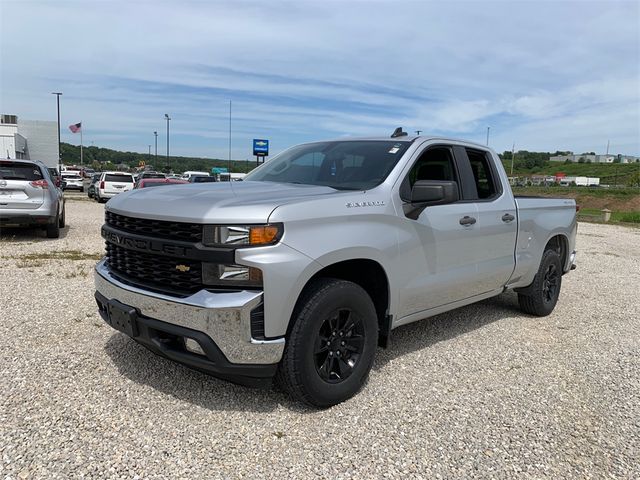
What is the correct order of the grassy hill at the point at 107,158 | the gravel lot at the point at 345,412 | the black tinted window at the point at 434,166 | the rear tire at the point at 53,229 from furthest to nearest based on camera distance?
the grassy hill at the point at 107,158 < the rear tire at the point at 53,229 < the black tinted window at the point at 434,166 < the gravel lot at the point at 345,412

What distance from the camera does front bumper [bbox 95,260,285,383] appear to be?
2953mm

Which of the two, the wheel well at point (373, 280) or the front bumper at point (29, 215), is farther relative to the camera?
the front bumper at point (29, 215)

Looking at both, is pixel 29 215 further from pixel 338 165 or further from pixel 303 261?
pixel 303 261

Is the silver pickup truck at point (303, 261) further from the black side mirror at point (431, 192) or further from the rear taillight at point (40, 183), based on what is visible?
the rear taillight at point (40, 183)

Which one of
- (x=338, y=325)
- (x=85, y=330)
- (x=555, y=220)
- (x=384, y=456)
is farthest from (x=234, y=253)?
(x=555, y=220)

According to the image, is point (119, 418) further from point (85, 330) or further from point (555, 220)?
point (555, 220)

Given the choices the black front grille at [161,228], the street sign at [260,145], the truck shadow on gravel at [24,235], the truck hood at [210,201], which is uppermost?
the street sign at [260,145]

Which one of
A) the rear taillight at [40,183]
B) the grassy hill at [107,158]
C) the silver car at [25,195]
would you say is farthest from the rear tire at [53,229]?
the grassy hill at [107,158]

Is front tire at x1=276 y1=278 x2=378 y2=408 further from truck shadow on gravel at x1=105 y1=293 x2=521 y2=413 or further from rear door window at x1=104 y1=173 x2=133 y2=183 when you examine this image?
rear door window at x1=104 y1=173 x2=133 y2=183

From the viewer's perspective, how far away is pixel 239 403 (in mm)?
3496

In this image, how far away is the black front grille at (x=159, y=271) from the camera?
3084 mm

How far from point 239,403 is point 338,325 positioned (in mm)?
859

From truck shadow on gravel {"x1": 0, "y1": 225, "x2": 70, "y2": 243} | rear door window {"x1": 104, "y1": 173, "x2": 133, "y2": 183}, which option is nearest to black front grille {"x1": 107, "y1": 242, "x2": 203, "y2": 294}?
truck shadow on gravel {"x1": 0, "y1": 225, "x2": 70, "y2": 243}

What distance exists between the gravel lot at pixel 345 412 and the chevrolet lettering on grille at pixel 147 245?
3.40 ft
